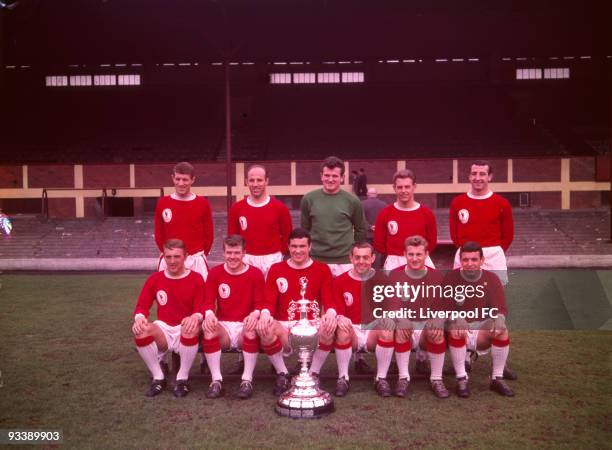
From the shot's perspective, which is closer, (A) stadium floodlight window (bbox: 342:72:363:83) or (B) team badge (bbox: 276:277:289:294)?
(B) team badge (bbox: 276:277:289:294)

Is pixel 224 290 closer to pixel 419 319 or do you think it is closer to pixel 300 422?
pixel 300 422

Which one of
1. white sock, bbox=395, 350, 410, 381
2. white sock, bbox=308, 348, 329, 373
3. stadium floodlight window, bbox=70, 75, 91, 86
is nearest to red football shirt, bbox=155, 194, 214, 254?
white sock, bbox=308, 348, 329, 373

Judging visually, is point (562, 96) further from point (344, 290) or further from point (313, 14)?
point (344, 290)

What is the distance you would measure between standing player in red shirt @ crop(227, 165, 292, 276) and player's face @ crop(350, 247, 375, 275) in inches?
40.5

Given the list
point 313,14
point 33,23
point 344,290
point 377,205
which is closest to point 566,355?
point 344,290

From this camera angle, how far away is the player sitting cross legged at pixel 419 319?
502 cm

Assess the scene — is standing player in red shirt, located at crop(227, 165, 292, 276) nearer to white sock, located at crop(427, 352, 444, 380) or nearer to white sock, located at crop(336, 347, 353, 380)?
white sock, located at crop(336, 347, 353, 380)

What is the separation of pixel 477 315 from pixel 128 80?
24.0 metres

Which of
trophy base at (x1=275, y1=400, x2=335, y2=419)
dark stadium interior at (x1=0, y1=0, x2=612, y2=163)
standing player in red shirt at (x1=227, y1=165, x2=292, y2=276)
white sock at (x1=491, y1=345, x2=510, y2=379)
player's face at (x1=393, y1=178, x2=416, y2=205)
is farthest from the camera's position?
dark stadium interior at (x1=0, y1=0, x2=612, y2=163)

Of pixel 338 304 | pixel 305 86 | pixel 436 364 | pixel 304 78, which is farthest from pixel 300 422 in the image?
pixel 304 78

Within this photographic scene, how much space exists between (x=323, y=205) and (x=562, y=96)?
76.0 feet

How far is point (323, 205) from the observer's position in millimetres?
5863

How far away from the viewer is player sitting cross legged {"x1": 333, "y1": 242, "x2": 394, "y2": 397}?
5086 millimetres

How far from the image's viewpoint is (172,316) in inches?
208
